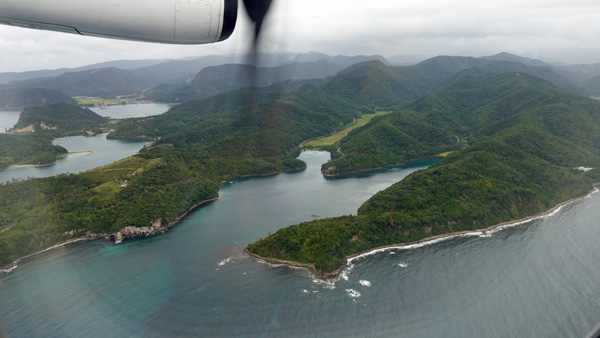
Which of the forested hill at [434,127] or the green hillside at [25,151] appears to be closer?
the forested hill at [434,127]

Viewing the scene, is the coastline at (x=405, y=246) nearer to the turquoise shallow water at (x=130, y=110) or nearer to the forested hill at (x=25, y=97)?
the turquoise shallow water at (x=130, y=110)

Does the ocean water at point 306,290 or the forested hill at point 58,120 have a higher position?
the forested hill at point 58,120

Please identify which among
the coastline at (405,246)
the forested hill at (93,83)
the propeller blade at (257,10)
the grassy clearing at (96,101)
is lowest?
the coastline at (405,246)

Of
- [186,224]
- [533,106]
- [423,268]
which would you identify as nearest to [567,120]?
[533,106]

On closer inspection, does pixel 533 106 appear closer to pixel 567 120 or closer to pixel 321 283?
pixel 567 120

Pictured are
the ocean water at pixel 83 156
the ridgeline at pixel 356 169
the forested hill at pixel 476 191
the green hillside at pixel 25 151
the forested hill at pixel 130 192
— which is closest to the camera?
the forested hill at pixel 476 191

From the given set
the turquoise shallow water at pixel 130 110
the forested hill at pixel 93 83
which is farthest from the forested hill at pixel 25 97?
the forested hill at pixel 93 83

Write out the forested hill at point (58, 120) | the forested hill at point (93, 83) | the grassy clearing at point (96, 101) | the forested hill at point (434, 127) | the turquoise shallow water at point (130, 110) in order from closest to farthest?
the forested hill at point (434, 127), the forested hill at point (58, 120), the turquoise shallow water at point (130, 110), the grassy clearing at point (96, 101), the forested hill at point (93, 83)

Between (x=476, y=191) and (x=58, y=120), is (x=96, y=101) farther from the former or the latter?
(x=476, y=191)
